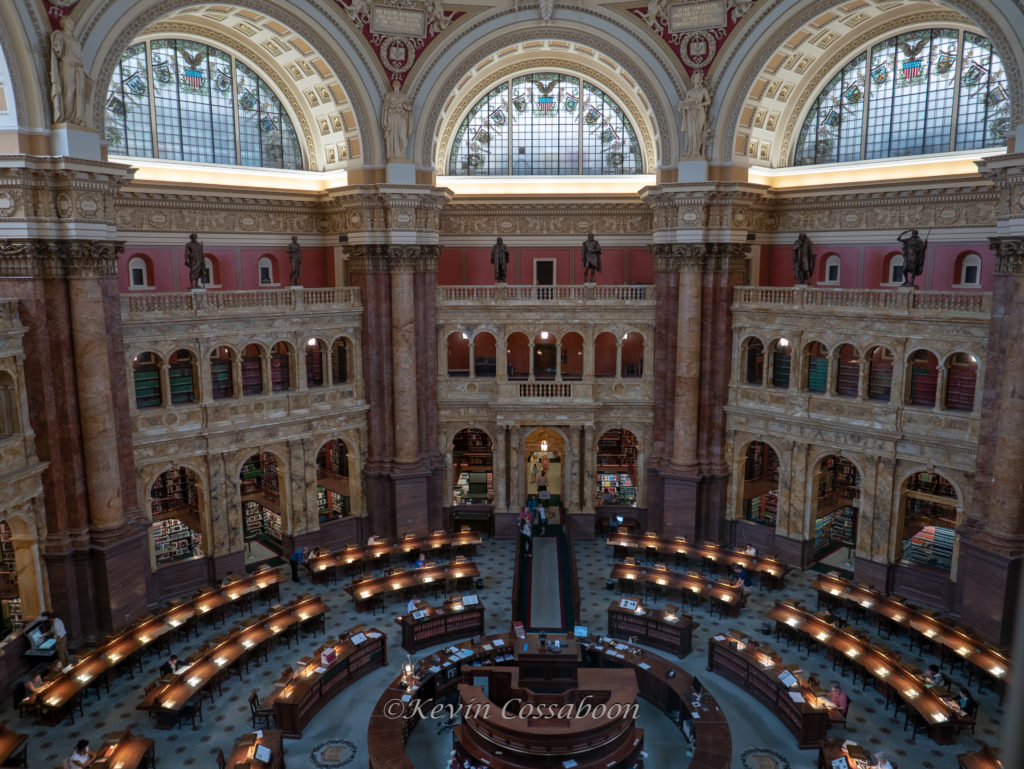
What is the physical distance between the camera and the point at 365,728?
18.9 m

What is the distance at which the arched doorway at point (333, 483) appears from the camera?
31062 millimetres

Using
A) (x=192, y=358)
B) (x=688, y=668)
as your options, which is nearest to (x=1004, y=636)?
(x=688, y=668)

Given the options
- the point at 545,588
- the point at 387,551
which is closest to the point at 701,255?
the point at 545,588

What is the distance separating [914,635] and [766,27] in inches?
799

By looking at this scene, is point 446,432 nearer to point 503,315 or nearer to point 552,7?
point 503,315

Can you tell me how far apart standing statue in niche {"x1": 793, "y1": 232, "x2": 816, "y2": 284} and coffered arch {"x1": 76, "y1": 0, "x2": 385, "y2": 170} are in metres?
15.5

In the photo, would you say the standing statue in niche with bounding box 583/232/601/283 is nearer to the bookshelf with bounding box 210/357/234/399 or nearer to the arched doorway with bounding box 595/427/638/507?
the arched doorway with bounding box 595/427/638/507

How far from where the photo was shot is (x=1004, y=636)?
21.8 meters

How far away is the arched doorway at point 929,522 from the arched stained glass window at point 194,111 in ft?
87.3

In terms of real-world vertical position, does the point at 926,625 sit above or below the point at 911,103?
below

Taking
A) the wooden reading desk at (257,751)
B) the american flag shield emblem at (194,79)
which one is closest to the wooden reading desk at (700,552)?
the wooden reading desk at (257,751)

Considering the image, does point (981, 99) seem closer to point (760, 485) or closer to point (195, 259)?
point (760, 485)

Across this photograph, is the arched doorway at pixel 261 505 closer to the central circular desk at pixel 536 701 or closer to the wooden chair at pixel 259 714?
the wooden chair at pixel 259 714

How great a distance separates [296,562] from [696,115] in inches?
844
